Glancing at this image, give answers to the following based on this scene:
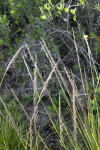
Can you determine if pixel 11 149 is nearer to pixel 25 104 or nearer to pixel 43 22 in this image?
pixel 25 104

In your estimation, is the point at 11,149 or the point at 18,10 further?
the point at 18,10

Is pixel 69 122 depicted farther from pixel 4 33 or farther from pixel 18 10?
pixel 18 10

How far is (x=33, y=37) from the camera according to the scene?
9.20 ft

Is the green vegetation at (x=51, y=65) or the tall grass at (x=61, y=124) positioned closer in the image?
the tall grass at (x=61, y=124)

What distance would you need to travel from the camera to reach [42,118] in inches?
99.0

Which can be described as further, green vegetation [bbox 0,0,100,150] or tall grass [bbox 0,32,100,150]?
green vegetation [bbox 0,0,100,150]

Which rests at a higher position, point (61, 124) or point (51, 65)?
point (51, 65)

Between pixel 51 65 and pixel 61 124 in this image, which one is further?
pixel 51 65

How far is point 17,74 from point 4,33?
0.65 m

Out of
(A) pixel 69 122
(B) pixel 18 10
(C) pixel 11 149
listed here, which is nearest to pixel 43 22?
(B) pixel 18 10

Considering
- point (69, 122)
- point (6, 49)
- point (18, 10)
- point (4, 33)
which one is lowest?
point (69, 122)

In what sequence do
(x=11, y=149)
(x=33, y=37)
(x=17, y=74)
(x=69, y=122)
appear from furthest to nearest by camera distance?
(x=17, y=74) → (x=33, y=37) → (x=69, y=122) → (x=11, y=149)

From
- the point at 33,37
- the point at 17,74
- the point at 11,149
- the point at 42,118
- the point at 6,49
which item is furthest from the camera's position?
the point at 6,49

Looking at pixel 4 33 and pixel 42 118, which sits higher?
pixel 4 33
